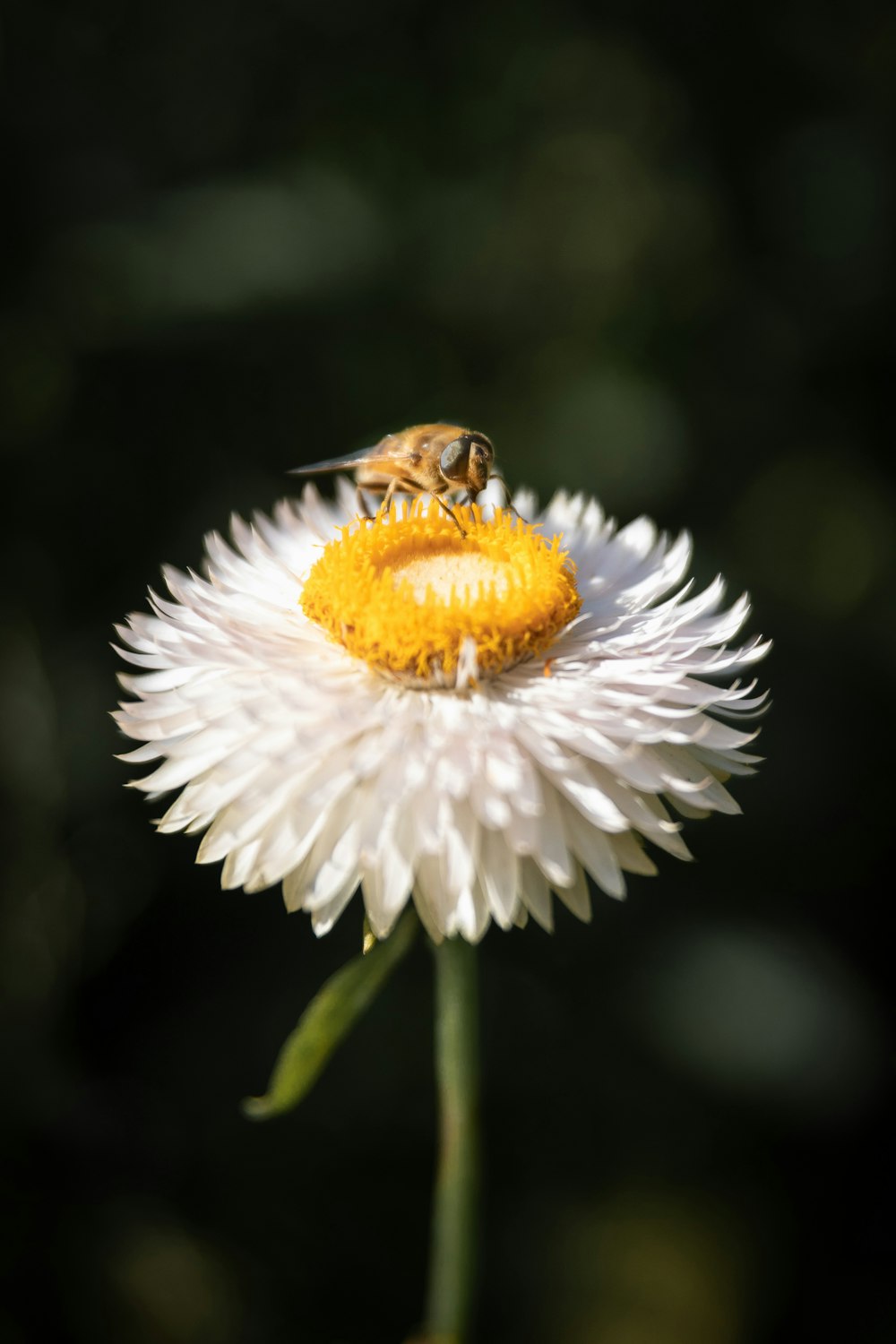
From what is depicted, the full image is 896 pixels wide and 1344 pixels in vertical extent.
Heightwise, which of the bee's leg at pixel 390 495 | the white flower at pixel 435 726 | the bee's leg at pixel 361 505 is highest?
the bee's leg at pixel 361 505

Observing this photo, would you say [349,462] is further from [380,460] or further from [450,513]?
[450,513]

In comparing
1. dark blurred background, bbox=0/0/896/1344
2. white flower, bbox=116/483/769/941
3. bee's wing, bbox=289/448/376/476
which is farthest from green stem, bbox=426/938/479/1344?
dark blurred background, bbox=0/0/896/1344

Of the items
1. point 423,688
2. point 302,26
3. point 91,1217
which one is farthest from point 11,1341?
point 302,26

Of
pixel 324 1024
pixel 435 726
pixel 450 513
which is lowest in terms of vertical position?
pixel 324 1024

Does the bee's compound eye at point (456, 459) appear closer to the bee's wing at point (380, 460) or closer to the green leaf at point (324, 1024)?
the bee's wing at point (380, 460)

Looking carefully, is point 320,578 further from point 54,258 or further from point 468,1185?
point 54,258

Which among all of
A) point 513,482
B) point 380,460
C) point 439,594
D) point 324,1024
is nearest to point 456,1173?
point 324,1024

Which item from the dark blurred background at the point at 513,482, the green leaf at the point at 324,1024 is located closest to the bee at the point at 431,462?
the green leaf at the point at 324,1024
